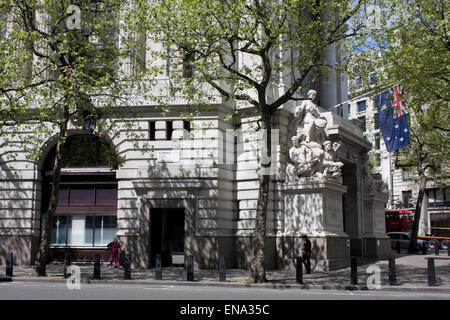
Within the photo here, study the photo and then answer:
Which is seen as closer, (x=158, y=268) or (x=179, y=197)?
(x=158, y=268)

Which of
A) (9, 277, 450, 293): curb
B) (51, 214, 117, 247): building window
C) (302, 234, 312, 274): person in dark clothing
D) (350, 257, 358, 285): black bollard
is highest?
(51, 214, 117, 247): building window

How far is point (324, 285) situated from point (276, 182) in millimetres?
8059

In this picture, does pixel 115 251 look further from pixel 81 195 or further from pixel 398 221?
pixel 398 221

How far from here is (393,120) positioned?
2734 centimetres

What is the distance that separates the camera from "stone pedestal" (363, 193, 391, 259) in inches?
1192

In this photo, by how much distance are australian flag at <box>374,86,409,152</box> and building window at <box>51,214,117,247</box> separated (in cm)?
1566

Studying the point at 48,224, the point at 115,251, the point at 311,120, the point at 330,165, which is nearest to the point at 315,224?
the point at 330,165

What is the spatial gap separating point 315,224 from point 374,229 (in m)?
8.76

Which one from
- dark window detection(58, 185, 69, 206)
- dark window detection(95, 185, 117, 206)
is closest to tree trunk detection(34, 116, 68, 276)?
dark window detection(95, 185, 117, 206)

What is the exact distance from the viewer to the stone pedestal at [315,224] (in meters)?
23.3

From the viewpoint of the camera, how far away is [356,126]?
3180 centimetres

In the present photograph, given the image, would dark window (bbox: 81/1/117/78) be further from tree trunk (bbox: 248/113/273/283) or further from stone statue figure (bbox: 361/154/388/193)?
stone statue figure (bbox: 361/154/388/193)

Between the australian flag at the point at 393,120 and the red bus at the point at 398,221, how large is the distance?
83.4ft
